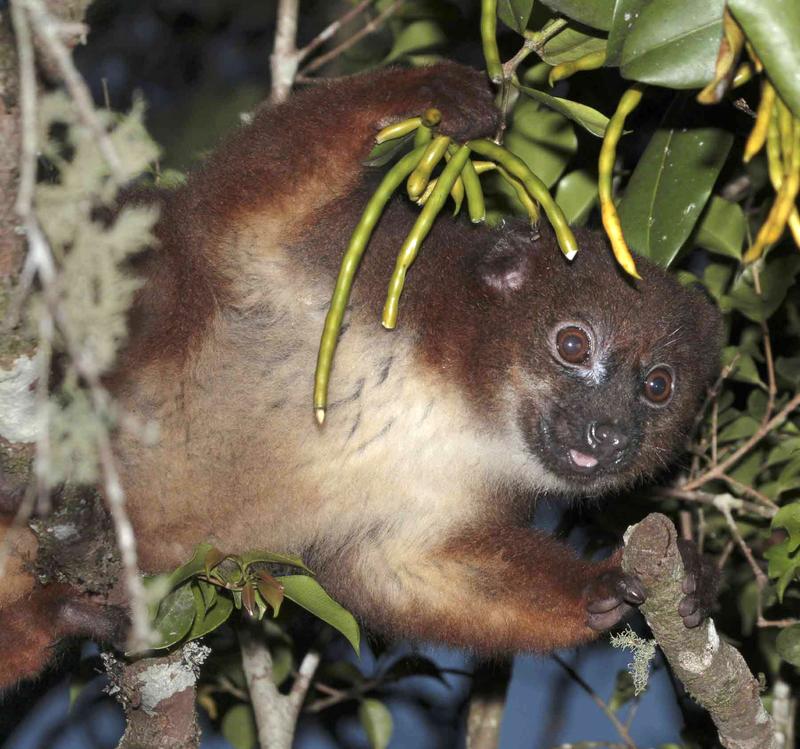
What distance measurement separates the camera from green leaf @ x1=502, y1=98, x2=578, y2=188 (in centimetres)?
396

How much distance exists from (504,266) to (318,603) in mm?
1384

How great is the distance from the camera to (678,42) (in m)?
2.32

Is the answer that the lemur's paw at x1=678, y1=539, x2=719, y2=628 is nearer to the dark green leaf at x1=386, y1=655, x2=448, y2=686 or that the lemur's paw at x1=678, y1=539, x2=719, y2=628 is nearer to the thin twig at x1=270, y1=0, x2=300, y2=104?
the dark green leaf at x1=386, y1=655, x2=448, y2=686

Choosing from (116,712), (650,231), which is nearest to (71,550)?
(650,231)

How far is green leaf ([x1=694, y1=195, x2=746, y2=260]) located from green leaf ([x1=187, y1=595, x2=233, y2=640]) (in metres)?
2.20

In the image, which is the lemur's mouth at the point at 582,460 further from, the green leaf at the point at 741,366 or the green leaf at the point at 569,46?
the green leaf at the point at 569,46

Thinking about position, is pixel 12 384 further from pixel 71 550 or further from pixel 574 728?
pixel 574 728

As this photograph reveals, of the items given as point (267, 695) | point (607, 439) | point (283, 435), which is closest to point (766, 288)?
point (607, 439)

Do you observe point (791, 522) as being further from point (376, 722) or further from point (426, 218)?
point (376, 722)

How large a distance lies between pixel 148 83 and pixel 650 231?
356 cm

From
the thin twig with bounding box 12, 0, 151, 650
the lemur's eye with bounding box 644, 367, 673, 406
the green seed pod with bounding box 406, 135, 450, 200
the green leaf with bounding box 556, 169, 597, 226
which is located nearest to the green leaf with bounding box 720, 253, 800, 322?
the lemur's eye with bounding box 644, 367, 673, 406

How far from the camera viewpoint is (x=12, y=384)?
209 centimetres

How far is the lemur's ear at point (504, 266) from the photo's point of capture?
3.87 meters

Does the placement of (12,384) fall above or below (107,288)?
below
